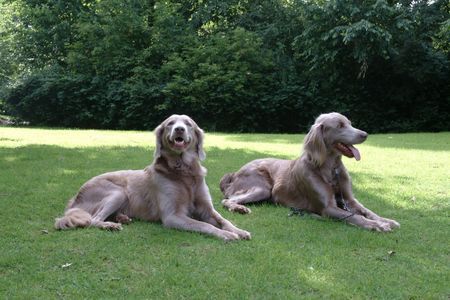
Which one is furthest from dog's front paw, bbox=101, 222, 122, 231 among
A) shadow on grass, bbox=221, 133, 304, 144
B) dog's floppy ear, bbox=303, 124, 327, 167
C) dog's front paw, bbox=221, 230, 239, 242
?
shadow on grass, bbox=221, 133, 304, 144

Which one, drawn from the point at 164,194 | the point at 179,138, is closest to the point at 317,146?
the point at 179,138

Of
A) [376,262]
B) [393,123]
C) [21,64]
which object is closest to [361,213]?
[376,262]

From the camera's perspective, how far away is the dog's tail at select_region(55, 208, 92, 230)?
5594 mm

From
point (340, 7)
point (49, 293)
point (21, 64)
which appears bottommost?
point (49, 293)

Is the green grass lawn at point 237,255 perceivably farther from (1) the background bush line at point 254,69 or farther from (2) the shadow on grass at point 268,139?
(1) the background bush line at point 254,69

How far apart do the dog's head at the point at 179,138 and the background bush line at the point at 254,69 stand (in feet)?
52.9

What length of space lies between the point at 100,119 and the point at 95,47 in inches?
160

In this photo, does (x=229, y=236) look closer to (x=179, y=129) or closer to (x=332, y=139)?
(x=179, y=129)

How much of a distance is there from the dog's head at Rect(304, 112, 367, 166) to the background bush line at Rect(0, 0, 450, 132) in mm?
15400

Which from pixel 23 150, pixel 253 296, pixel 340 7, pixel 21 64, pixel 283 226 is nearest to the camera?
pixel 253 296

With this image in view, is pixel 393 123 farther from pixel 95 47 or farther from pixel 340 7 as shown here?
pixel 95 47

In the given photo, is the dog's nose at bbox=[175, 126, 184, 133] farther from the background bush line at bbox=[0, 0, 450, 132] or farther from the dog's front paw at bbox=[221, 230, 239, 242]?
the background bush line at bbox=[0, 0, 450, 132]

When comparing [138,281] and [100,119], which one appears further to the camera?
[100,119]

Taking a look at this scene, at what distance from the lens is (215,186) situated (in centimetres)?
819
